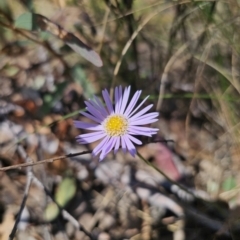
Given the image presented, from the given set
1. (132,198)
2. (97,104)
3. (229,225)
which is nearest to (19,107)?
(132,198)

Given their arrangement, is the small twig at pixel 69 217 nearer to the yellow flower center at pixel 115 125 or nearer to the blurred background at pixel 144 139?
the blurred background at pixel 144 139

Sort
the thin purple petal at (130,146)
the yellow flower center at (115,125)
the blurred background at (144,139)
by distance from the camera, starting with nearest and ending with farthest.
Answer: the thin purple petal at (130,146), the yellow flower center at (115,125), the blurred background at (144,139)

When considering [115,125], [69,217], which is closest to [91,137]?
[115,125]

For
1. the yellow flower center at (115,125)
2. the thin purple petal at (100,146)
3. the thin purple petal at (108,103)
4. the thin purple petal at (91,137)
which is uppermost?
the thin purple petal at (108,103)

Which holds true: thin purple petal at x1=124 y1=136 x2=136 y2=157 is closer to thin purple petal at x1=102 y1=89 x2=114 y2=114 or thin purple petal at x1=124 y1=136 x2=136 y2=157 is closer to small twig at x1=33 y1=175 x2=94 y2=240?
thin purple petal at x1=102 y1=89 x2=114 y2=114

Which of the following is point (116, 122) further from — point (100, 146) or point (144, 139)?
point (144, 139)

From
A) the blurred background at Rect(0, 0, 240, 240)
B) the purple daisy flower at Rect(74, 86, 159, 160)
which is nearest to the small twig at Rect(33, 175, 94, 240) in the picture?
the blurred background at Rect(0, 0, 240, 240)

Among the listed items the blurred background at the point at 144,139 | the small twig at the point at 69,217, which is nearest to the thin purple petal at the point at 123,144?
the blurred background at the point at 144,139
